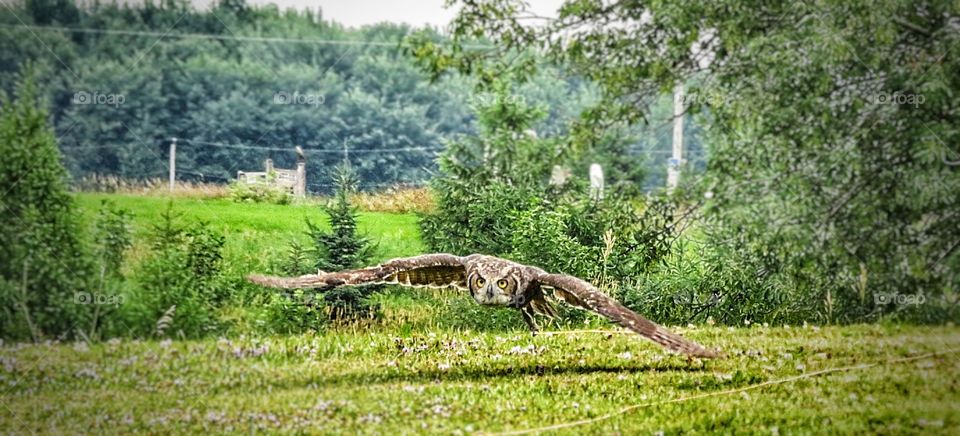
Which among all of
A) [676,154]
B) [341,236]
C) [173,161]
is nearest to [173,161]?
[173,161]

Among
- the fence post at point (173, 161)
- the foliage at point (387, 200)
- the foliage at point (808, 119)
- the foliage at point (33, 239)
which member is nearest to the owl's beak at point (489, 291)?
the foliage at point (387, 200)

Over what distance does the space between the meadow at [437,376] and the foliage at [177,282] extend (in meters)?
0.05

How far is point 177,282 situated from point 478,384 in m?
1.26

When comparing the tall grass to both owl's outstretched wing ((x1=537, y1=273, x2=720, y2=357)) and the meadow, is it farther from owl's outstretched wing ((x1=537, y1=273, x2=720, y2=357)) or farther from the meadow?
owl's outstretched wing ((x1=537, y1=273, x2=720, y2=357))

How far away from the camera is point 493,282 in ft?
14.9

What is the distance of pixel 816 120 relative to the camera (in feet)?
16.3

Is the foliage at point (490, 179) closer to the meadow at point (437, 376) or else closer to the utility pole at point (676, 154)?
the meadow at point (437, 376)

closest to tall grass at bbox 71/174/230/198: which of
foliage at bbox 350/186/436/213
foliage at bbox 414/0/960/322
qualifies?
foliage at bbox 350/186/436/213

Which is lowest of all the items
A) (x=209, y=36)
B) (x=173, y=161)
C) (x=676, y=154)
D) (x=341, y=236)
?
(x=341, y=236)

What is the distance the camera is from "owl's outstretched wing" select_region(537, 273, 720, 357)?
A: 15.0ft

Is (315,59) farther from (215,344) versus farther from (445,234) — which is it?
(215,344)

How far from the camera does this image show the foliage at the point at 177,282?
4.21 meters

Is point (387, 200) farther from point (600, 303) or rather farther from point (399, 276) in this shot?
point (600, 303)

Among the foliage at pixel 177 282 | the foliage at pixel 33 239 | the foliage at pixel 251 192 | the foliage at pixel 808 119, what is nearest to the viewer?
the foliage at pixel 33 239
